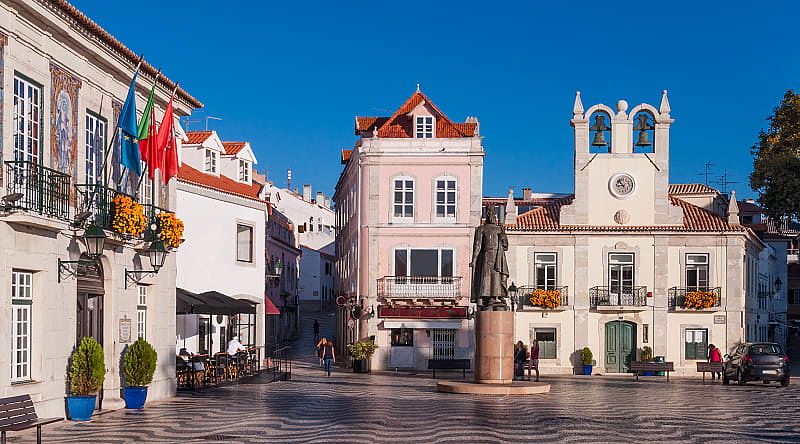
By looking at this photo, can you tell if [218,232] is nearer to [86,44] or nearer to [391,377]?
[391,377]

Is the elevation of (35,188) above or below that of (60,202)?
above

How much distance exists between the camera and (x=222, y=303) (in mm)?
31391

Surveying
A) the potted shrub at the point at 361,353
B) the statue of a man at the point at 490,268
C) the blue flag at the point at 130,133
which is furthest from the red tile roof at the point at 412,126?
the blue flag at the point at 130,133

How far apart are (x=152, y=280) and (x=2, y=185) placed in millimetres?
8003

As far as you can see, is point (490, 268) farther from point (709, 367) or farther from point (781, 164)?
point (709, 367)

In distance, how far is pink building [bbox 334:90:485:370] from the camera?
4619 centimetres

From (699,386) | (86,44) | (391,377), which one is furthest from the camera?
(391,377)

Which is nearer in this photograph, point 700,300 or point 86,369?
point 86,369

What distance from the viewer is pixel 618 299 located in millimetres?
46656

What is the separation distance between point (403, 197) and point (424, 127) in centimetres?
303

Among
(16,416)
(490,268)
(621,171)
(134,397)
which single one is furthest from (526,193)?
(16,416)

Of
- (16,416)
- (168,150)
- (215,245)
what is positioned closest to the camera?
(16,416)

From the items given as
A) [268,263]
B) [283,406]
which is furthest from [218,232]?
[283,406]

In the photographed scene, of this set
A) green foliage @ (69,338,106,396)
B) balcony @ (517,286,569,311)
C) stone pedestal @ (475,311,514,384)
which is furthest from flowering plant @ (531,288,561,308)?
green foliage @ (69,338,106,396)
